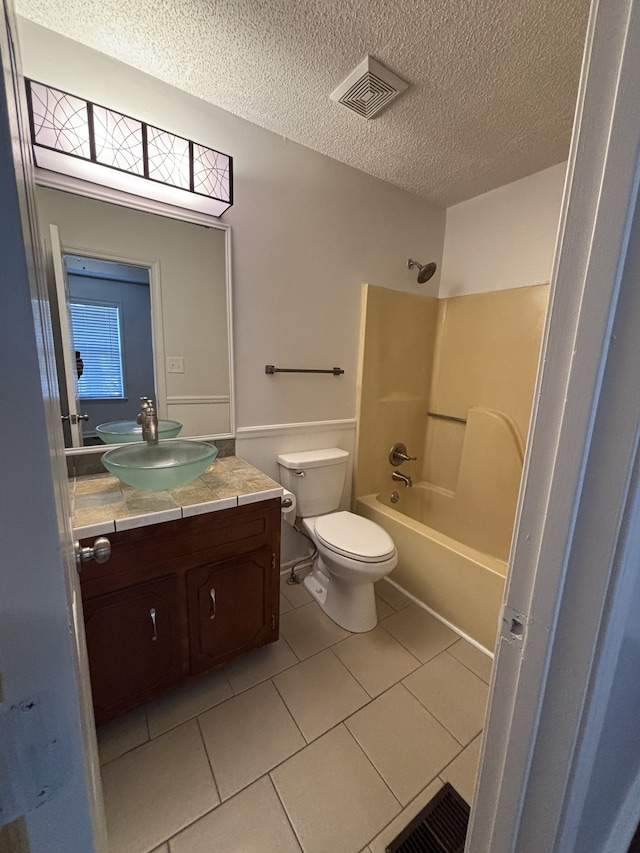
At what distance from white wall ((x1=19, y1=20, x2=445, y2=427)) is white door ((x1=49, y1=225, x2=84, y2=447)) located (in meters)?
0.57

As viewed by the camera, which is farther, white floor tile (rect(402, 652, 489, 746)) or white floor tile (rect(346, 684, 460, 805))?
white floor tile (rect(402, 652, 489, 746))

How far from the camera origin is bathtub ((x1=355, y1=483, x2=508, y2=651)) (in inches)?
64.4

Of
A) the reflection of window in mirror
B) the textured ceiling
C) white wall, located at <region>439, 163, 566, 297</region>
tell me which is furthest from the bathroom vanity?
white wall, located at <region>439, 163, 566, 297</region>

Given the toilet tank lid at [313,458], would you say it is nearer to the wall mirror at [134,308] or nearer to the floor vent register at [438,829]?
the wall mirror at [134,308]

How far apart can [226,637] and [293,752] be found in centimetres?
44

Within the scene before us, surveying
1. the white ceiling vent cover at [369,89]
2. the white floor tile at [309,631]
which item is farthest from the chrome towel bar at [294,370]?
the white floor tile at [309,631]

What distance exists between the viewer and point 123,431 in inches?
58.7

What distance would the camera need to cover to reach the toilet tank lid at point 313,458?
74.2 inches

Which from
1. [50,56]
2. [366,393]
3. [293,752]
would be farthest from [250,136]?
[293,752]

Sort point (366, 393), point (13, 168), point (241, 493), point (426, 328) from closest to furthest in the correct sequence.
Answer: point (13, 168), point (241, 493), point (366, 393), point (426, 328)

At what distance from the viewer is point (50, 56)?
117 centimetres

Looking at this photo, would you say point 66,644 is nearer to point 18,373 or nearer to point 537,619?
point 18,373

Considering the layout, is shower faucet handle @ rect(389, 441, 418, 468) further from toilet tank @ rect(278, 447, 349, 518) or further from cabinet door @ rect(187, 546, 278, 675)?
cabinet door @ rect(187, 546, 278, 675)

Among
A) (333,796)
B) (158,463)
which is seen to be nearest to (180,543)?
(158,463)
